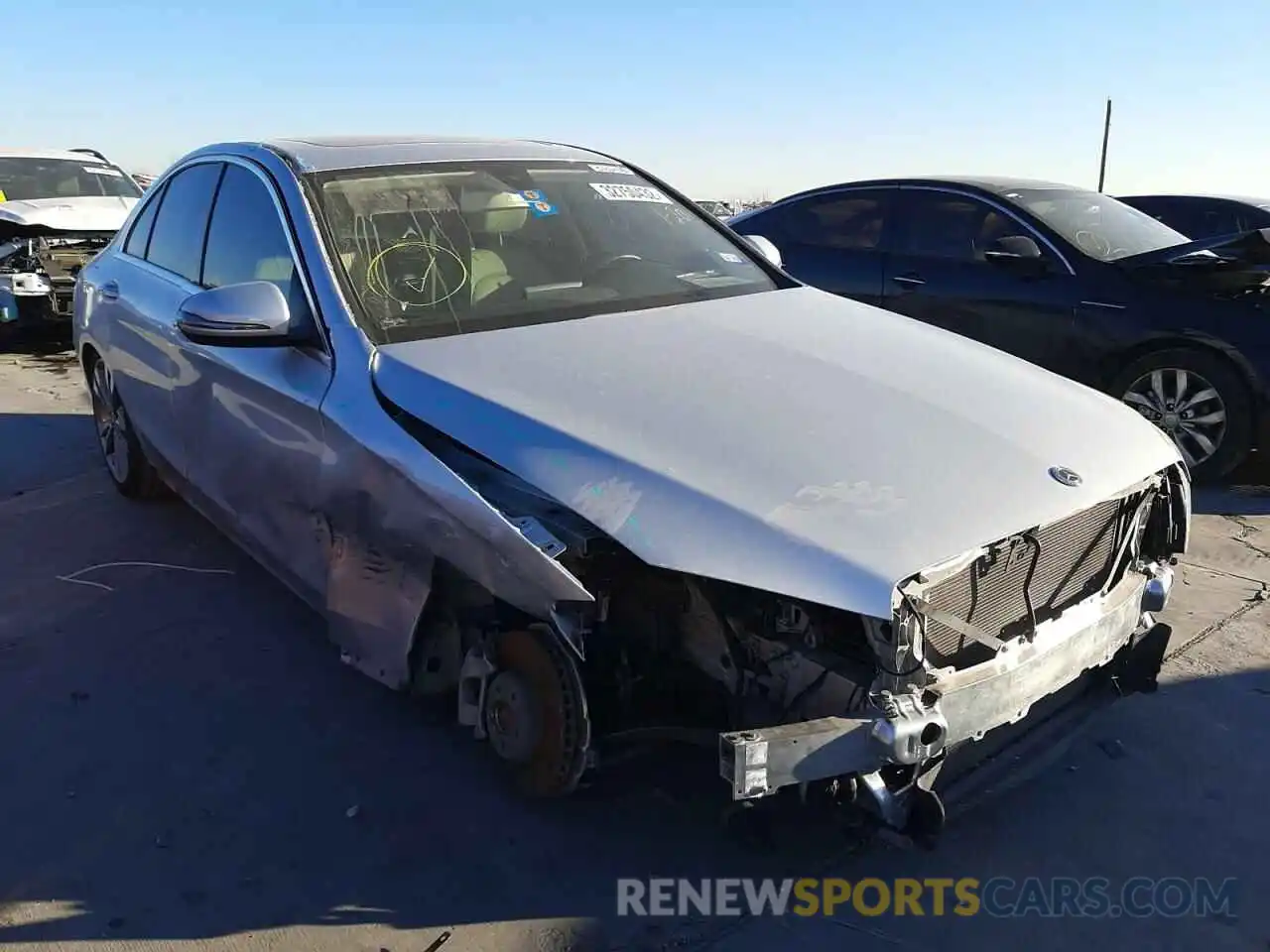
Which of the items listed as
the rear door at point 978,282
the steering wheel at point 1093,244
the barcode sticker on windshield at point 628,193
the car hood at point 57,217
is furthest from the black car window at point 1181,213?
the car hood at point 57,217

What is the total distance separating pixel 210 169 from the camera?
418cm

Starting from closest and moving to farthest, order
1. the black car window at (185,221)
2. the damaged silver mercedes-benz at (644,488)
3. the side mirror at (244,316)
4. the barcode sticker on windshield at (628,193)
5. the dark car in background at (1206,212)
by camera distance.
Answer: the damaged silver mercedes-benz at (644,488), the side mirror at (244,316), the barcode sticker on windshield at (628,193), the black car window at (185,221), the dark car in background at (1206,212)

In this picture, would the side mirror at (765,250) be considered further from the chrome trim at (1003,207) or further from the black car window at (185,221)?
the chrome trim at (1003,207)

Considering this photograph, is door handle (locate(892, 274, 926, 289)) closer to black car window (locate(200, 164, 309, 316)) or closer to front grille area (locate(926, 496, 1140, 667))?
front grille area (locate(926, 496, 1140, 667))

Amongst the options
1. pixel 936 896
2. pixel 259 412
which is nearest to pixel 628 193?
pixel 259 412

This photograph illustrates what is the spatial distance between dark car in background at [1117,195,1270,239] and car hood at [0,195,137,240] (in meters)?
8.99

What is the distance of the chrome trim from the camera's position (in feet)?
19.8

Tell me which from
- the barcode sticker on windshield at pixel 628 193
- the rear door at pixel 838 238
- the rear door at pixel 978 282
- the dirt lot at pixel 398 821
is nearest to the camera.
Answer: the dirt lot at pixel 398 821

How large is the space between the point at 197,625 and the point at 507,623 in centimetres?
178

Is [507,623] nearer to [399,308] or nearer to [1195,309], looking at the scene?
[399,308]

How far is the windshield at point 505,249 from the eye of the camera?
320cm

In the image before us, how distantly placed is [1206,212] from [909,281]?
4.31 m

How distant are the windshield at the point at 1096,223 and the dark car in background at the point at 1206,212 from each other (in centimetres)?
258

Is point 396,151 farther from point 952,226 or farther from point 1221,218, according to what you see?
point 1221,218
